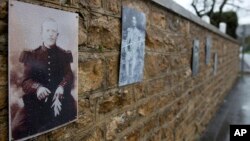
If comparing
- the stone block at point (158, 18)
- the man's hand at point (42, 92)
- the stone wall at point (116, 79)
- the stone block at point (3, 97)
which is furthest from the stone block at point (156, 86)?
the stone block at point (3, 97)

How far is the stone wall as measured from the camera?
1.79 metres

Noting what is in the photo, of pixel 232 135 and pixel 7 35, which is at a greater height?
pixel 7 35

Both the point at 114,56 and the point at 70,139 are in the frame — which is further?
the point at 114,56

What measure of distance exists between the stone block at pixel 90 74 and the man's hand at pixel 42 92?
0.30 metres

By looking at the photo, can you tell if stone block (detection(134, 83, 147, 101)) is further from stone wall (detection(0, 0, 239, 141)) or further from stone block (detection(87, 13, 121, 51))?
stone block (detection(87, 13, 121, 51))

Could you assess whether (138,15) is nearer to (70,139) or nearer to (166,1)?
(166,1)

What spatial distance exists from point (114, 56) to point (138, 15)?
0.47 m

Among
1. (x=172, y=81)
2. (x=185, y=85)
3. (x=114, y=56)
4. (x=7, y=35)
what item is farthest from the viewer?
(x=185, y=85)

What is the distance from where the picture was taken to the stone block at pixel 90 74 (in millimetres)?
1841

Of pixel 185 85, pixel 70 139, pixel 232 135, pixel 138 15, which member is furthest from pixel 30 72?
pixel 232 135

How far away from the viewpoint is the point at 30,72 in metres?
1.44

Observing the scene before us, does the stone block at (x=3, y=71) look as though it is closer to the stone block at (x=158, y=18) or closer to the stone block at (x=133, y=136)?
the stone block at (x=133, y=136)

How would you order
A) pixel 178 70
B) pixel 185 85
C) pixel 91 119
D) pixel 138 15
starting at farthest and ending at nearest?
pixel 185 85 < pixel 178 70 < pixel 138 15 < pixel 91 119

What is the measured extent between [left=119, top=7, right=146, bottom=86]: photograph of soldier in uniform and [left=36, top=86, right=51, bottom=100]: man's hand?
32.3 inches
